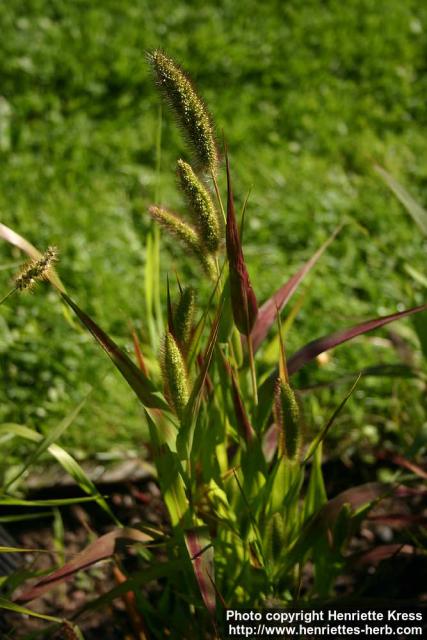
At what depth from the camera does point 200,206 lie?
1341mm

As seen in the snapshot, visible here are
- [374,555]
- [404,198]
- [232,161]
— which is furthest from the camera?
[232,161]

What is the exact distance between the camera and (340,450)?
2.55m

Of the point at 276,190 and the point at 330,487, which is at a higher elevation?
the point at 276,190

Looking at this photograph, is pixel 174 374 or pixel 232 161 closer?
pixel 174 374

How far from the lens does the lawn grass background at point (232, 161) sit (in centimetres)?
274

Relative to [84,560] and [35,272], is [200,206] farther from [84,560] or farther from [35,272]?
[84,560]

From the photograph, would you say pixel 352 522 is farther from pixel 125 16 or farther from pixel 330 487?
pixel 125 16

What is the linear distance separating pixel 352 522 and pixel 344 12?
3.53 metres

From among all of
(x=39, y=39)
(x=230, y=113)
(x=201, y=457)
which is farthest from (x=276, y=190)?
(x=201, y=457)

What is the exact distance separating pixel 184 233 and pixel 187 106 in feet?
0.84

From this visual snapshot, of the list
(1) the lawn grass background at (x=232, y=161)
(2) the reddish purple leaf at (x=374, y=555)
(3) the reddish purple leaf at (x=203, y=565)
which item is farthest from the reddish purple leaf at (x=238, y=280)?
(1) the lawn grass background at (x=232, y=161)

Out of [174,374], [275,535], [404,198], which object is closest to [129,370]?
[174,374]

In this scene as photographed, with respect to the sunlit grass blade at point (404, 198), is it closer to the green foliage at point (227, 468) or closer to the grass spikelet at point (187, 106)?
the green foliage at point (227, 468)

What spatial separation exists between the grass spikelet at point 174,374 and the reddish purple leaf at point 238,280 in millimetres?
160
